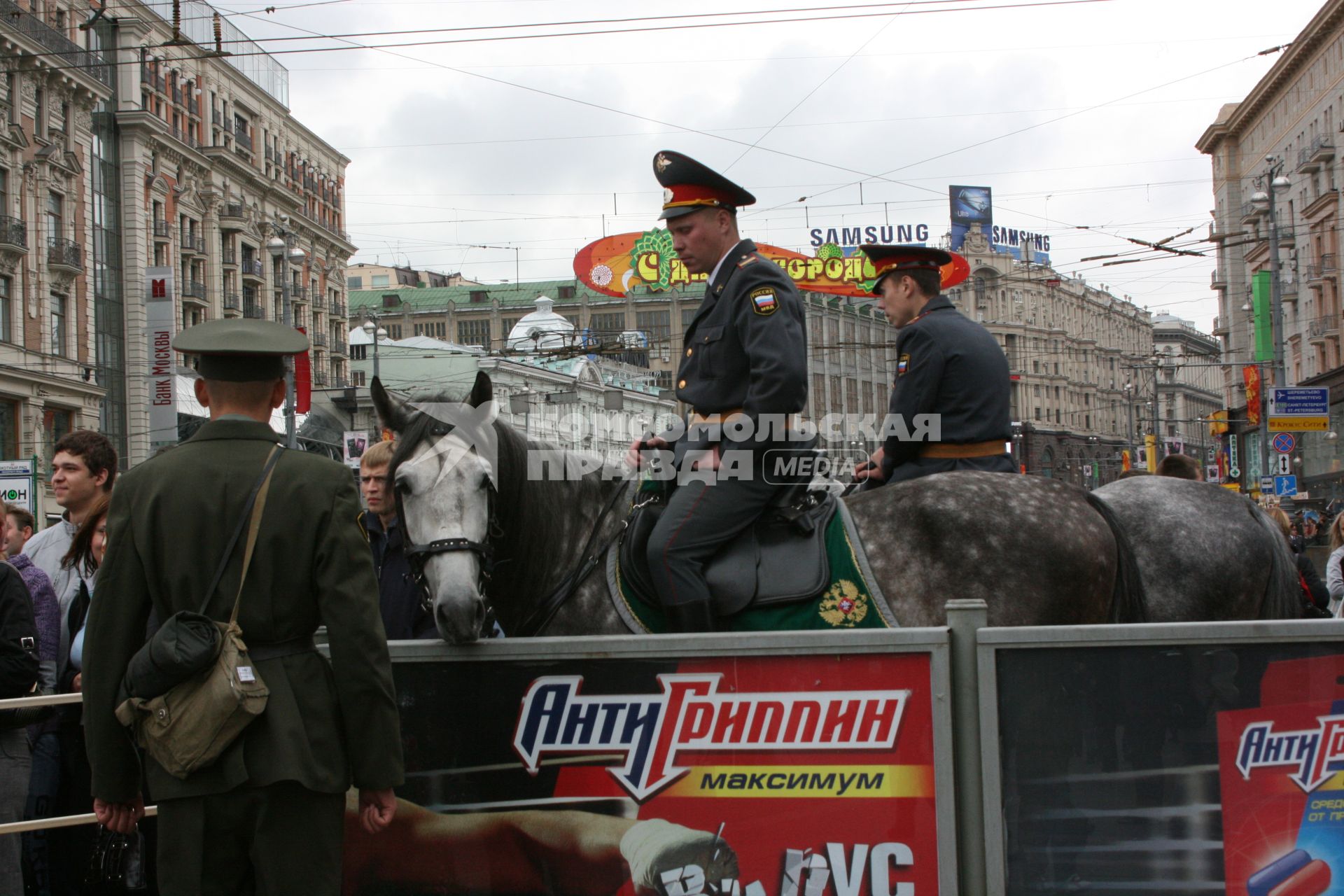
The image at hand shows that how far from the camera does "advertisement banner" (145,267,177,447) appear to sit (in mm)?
30359

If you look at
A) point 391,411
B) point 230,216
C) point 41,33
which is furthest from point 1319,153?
point 391,411

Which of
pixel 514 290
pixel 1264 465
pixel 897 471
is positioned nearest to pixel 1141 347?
pixel 514 290

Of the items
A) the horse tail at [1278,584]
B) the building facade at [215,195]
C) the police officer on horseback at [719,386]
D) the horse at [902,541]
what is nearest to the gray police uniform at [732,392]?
the police officer on horseback at [719,386]

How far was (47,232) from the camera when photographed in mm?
42688

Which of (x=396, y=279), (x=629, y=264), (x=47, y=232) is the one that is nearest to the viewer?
(x=47, y=232)

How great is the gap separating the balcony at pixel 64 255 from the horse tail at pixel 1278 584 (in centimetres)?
4399

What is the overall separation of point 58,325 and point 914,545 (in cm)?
4449

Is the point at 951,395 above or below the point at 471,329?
below

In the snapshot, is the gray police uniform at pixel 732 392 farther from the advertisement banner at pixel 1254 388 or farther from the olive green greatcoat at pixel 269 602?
the advertisement banner at pixel 1254 388

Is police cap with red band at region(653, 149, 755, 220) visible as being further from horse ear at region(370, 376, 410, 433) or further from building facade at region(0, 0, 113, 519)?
building facade at region(0, 0, 113, 519)

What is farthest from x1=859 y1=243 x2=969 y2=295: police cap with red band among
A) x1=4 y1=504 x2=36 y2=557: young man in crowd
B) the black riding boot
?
x1=4 y1=504 x2=36 y2=557: young man in crowd

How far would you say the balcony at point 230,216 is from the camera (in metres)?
55.6

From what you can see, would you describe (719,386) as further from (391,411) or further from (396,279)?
(396,279)

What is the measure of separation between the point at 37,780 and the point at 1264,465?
29877mm
